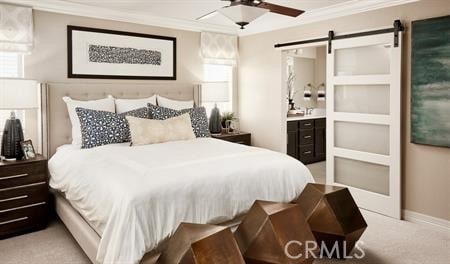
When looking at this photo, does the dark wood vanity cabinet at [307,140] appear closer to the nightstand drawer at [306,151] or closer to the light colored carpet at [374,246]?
the nightstand drawer at [306,151]

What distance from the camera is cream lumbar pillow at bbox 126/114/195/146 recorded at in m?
3.74

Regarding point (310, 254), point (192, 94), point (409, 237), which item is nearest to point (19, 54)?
point (192, 94)

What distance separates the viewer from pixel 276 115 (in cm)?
527

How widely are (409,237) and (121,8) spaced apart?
411cm

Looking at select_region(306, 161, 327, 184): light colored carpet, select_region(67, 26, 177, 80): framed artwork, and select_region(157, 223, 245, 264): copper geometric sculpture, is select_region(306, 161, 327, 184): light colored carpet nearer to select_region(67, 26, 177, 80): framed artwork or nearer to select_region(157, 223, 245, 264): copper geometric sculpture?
select_region(67, 26, 177, 80): framed artwork

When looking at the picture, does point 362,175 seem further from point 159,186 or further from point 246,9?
point 159,186

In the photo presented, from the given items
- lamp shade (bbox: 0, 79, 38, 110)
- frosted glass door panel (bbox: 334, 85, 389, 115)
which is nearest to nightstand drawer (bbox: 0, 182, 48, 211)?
lamp shade (bbox: 0, 79, 38, 110)

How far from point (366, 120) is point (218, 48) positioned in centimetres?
257

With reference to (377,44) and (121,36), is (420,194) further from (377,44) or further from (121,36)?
(121,36)

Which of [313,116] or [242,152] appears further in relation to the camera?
[313,116]

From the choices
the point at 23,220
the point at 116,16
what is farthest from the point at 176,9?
the point at 23,220

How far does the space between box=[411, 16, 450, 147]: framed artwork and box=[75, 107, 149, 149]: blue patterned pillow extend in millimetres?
3121

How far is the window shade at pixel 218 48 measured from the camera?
5.36m

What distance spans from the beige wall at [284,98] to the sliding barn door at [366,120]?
0.11 metres
